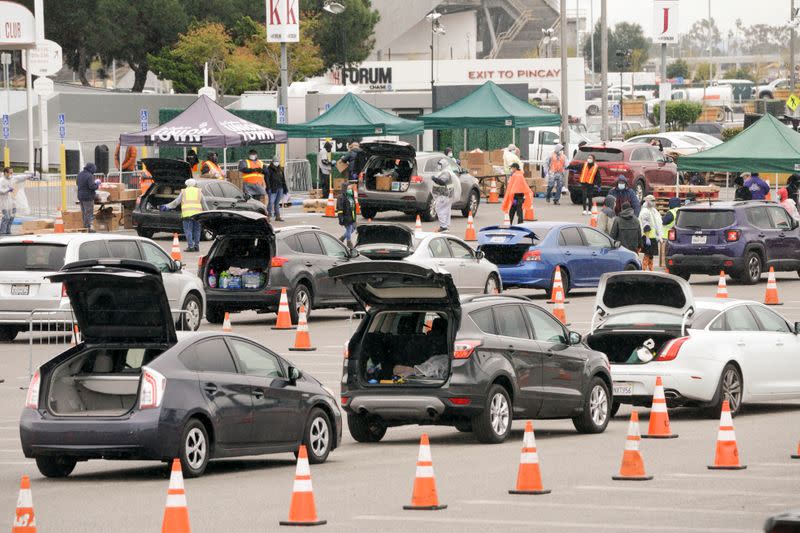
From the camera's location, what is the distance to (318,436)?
1510cm

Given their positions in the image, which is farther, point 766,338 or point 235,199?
point 235,199

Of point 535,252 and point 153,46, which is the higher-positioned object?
point 153,46

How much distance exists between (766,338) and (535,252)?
10718 mm

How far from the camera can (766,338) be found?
1905cm

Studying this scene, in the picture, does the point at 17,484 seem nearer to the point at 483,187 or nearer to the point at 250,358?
the point at 250,358

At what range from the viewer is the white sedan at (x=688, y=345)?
17.9m

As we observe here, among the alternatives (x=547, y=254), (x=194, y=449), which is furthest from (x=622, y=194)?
(x=194, y=449)

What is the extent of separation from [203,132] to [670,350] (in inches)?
1031

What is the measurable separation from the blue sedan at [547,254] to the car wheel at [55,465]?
639 inches

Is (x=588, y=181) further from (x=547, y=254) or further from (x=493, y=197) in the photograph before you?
(x=547, y=254)

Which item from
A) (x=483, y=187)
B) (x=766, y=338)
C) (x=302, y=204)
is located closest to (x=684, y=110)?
(x=483, y=187)

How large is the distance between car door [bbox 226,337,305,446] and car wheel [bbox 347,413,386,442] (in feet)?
4.99

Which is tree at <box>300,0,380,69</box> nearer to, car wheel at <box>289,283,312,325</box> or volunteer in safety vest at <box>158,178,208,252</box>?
volunteer in safety vest at <box>158,178,208,252</box>

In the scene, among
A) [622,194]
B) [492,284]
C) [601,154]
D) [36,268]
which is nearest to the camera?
[36,268]
